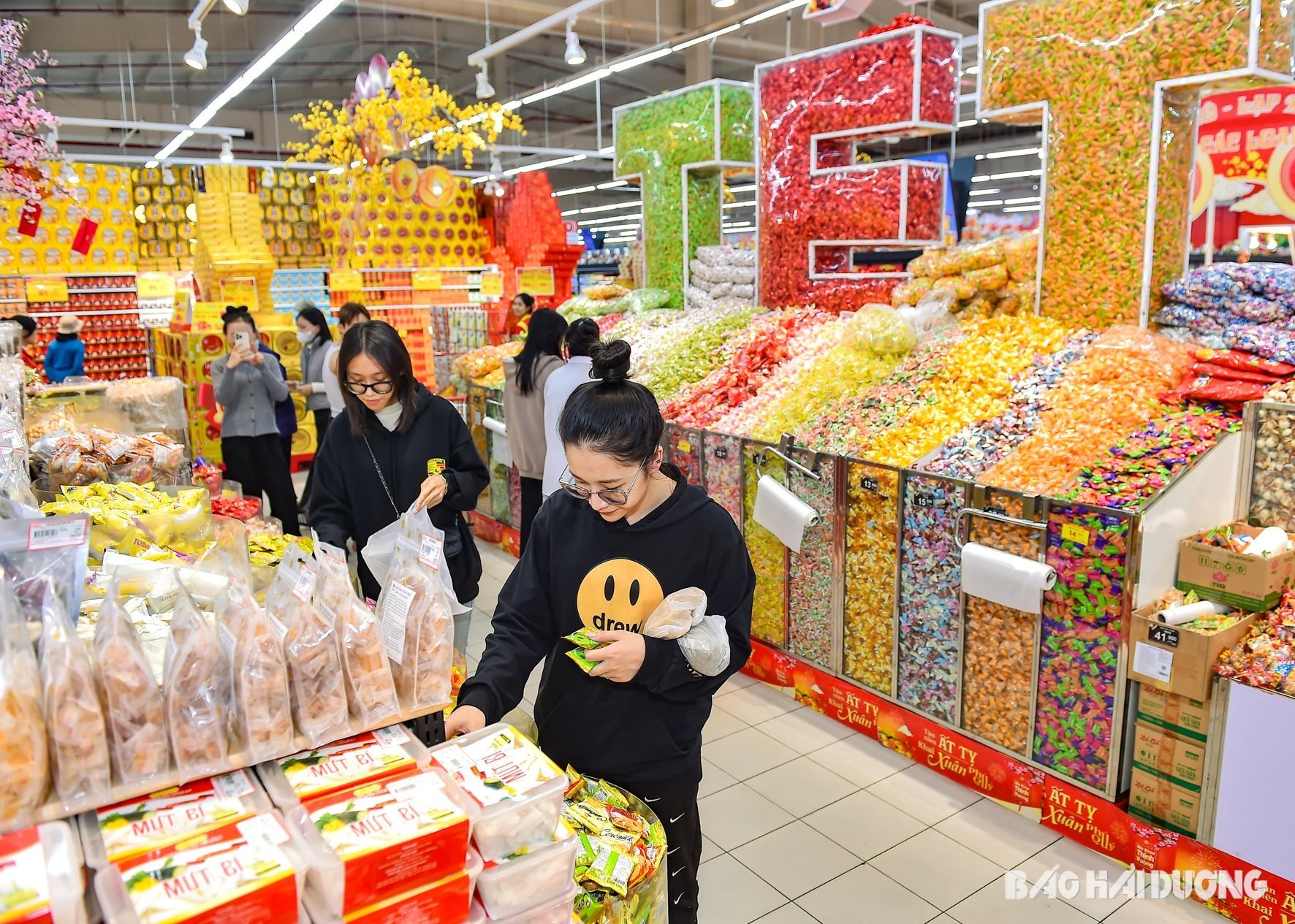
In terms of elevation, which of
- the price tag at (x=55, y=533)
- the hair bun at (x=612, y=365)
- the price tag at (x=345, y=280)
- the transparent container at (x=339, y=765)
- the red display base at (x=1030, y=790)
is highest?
the price tag at (x=345, y=280)

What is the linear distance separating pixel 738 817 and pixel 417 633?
228 centimetres

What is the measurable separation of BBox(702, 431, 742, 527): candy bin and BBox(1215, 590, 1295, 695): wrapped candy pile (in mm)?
2195

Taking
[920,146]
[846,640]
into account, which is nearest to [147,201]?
[846,640]

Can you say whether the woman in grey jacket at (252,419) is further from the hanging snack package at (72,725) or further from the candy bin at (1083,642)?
the hanging snack package at (72,725)

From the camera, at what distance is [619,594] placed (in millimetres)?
1854

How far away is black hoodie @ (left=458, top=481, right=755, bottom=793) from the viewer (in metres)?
1.84

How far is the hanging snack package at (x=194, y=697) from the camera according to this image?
123cm

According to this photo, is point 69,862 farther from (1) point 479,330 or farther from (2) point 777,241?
(1) point 479,330

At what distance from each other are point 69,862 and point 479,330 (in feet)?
26.2

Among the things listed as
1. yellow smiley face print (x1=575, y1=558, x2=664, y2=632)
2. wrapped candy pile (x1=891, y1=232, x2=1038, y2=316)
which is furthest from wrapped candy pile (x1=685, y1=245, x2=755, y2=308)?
yellow smiley face print (x1=575, y1=558, x2=664, y2=632)

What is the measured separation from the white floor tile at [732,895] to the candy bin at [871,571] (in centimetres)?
114

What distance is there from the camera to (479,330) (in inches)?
345

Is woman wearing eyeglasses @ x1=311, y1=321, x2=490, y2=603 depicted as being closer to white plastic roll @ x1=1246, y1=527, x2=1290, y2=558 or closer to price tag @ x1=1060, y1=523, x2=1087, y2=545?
price tag @ x1=1060, y1=523, x2=1087, y2=545

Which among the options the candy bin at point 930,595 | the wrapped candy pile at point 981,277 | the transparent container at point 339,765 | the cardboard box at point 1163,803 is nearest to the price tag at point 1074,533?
the candy bin at point 930,595
